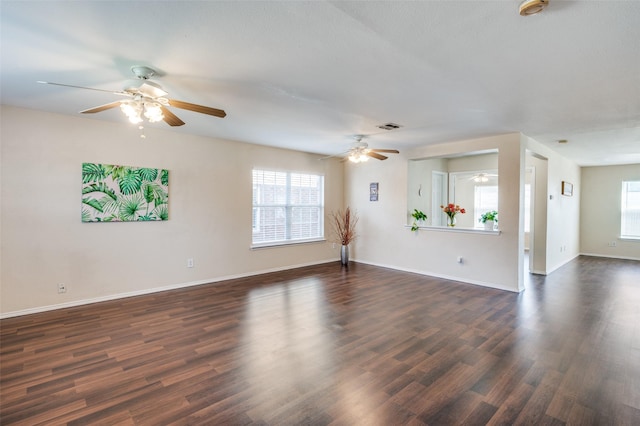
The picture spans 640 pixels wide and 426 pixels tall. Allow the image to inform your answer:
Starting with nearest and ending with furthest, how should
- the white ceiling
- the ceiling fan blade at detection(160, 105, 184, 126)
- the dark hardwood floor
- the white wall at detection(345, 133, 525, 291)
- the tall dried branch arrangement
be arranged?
the white ceiling, the dark hardwood floor, the ceiling fan blade at detection(160, 105, 184, 126), the white wall at detection(345, 133, 525, 291), the tall dried branch arrangement

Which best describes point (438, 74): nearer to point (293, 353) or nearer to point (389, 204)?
point (293, 353)

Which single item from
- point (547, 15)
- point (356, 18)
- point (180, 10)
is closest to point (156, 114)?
point (180, 10)

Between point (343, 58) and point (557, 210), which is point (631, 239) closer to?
point (557, 210)

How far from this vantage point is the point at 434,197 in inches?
305

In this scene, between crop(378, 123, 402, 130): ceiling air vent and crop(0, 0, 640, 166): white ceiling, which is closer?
crop(0, 0, 640, 166): white ceiling

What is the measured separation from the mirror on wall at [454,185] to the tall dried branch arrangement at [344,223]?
1391mm

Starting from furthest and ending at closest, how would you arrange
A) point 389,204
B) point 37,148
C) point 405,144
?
1. point 389,204
2. point 405,144
3. point 37,148

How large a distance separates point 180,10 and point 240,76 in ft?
3.08

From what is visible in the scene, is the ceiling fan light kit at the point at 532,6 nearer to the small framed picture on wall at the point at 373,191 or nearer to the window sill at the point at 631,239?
the small framed picture on wall at the point at 373,191

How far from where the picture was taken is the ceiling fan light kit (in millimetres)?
1677

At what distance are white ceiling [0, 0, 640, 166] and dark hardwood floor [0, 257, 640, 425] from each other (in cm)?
249

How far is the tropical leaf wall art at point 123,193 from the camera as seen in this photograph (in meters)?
4.27

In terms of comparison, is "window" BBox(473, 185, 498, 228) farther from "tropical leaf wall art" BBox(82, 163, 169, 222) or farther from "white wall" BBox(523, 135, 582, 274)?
"tropical leaf wall art" BBox(82, 163, 169, 222)

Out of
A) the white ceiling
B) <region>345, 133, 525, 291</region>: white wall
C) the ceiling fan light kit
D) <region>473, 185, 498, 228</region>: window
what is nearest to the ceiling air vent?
the white ceiling
